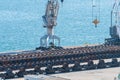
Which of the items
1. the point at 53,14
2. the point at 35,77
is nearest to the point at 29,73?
the point at 35,77

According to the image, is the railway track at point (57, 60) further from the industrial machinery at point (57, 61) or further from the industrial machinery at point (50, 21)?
the industrial machinery at point (50, 21)

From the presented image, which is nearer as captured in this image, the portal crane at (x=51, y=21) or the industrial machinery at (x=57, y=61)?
the industrial machinery at (x=57, y=61)

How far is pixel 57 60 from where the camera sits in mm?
61000

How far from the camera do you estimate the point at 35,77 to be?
47062mm

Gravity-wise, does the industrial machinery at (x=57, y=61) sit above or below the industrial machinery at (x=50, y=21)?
below

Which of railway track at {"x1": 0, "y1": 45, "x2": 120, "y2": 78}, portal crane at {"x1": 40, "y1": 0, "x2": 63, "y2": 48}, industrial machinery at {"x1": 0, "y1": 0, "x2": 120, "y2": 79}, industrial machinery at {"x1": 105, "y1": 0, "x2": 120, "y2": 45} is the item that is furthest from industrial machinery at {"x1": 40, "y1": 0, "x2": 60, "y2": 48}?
industrial machinery at {"x1": 105, "y1": 0, "x2": 120, "y2": 45}

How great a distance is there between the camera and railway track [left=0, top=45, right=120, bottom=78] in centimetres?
5538

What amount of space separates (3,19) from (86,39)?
69.1 metres

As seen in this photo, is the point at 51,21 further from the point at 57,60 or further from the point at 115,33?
the point at 57,60

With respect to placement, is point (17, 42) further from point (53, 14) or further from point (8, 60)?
point (8, 60)

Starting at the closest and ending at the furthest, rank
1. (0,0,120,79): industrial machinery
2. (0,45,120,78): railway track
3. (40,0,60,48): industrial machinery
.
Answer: (0,0,120,79): industrial machinery → (0,45,120,78): railway track → (40,0,60,48): industrial machinery

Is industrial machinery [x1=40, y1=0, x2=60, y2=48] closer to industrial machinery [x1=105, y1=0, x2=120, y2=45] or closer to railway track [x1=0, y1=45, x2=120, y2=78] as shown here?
railway track [x1=0, y1=45, x2=120, y2=78]

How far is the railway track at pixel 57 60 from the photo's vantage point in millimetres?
55384

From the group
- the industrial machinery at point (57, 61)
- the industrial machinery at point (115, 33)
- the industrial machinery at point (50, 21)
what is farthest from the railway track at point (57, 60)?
the industrial machinery at point (115, 33)
